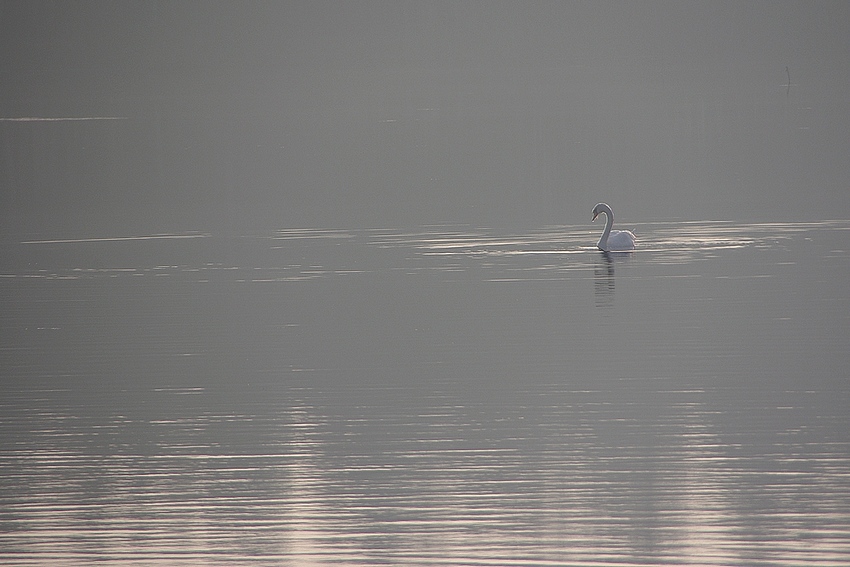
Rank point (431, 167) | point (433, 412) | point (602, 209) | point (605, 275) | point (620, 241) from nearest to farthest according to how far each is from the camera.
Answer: point (433, 412) < point (605, 275) < point (620, 241) < point (602, 209) < point (431, 167)

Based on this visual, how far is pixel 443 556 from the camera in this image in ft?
43.4

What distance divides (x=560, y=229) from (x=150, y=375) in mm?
17477

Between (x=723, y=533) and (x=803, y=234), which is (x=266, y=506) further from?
(x=803, y=234)

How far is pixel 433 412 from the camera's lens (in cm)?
1812

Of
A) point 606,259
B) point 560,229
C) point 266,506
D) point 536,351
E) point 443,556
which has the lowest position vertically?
point 443,556

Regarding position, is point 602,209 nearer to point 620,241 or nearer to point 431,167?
point 620,241

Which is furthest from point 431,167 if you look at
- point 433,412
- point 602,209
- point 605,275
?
point 433,412

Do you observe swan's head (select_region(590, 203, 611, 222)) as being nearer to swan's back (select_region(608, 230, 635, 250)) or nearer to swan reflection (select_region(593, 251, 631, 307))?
swan reflection (select_region(593, 251, 631, 307))

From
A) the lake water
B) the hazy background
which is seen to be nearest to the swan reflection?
the lake water

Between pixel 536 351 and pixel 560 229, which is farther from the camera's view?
pixel 560 229

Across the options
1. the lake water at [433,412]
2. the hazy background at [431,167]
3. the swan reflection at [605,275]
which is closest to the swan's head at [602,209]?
the swan reflection at [605,275]

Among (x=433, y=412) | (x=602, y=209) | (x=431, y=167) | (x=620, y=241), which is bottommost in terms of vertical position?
(x=433, y=412)

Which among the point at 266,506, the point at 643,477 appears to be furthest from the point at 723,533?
the point at 266,506

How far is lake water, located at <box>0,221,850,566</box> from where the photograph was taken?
13.9 m
